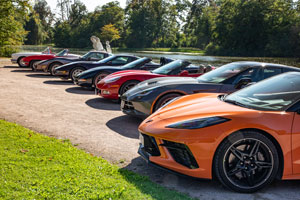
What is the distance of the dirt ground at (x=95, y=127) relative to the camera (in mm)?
3531

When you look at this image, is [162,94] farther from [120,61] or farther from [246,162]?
[120,61]

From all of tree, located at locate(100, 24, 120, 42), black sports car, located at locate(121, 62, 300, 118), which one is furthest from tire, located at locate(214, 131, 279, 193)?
tree, located at locate(100, 24, 120, 42)

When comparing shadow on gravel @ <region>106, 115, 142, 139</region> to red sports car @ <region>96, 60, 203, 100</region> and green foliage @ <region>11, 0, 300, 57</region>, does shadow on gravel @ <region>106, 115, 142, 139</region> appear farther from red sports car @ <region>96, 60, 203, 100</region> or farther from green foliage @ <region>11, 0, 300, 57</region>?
green foliage @ <region>11, 0, 300, 57</region>

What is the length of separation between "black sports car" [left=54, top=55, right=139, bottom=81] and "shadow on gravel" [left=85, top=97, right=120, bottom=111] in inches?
136

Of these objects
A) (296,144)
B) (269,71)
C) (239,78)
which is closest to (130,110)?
(239,78)

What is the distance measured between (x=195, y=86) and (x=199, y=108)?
9.02ft

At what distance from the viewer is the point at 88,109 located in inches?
308

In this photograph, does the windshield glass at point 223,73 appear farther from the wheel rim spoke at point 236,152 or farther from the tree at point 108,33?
the tree at point 108,33

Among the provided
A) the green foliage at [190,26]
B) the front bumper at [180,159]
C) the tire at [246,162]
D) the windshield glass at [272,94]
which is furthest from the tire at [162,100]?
the green foliage at [190,26]

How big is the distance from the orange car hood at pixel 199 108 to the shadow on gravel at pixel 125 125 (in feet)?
4.83

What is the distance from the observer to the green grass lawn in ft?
10.3

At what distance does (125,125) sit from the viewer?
6.40 metres

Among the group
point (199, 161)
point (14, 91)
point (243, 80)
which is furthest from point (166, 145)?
point (14, 91)

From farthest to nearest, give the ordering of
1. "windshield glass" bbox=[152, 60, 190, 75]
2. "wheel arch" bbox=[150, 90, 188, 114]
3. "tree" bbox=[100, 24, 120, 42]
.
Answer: "tree" bbox=[100, 24, 120, 42] < "windshield glass" bbox=[152, 60, 190, 75] < "wheel arch" bbox=[150, 90, 188, 114]
